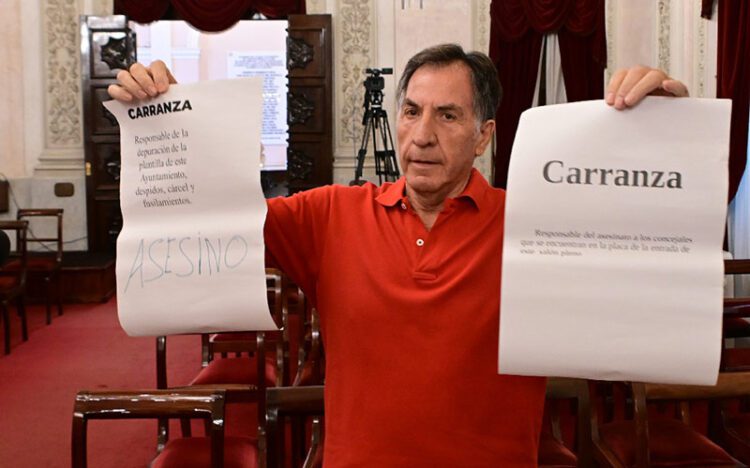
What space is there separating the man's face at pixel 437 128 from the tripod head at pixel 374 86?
18.8 ft

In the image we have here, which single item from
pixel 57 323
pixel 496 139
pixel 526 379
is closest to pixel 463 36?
pixel 496 139

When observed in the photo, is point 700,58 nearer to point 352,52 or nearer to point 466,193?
point 352,52

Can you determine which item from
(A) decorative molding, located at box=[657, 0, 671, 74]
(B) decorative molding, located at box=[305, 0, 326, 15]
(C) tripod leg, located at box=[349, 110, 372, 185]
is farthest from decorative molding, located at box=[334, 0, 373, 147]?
(A) decorative molding, located at box=[657, 0, 671, 74]

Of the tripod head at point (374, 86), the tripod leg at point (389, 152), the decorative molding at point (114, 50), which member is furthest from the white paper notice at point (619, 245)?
the decorative molding at point (114, 50)

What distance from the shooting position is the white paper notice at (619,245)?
1.28m

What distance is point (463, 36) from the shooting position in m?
8.24

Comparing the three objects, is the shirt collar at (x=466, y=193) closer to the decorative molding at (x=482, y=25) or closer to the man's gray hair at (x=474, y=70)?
the man's gray hair at (x=474, y=70)

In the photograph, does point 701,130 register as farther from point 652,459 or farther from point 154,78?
point 652,459

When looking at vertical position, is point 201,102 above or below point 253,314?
above

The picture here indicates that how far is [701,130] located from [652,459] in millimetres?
1601

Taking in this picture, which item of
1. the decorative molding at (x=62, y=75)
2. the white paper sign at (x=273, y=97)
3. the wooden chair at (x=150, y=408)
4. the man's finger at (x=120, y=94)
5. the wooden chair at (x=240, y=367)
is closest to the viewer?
the man's finger at (x=120, y=94)

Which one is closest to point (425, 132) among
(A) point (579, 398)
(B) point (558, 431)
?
(A) point (579, 398)

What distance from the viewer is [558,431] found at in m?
2.50

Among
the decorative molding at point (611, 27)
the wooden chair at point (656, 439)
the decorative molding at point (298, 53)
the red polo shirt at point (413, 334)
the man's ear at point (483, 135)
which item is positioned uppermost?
the decorative molding at point (611, 27)
